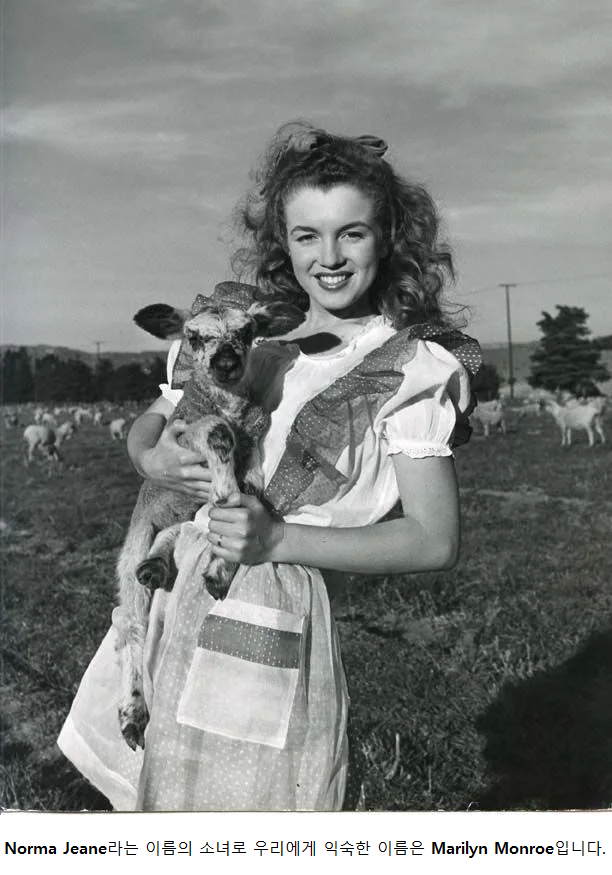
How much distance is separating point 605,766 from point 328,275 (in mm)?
1884

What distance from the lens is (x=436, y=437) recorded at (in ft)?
6.03

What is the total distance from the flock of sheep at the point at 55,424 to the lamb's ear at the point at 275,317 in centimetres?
299

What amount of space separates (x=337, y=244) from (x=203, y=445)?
0.51 m

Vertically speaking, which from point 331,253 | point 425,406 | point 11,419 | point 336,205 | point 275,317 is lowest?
point 425,406

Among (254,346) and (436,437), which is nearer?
(436,437)

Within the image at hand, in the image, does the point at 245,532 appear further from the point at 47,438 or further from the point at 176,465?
the point at 47,438

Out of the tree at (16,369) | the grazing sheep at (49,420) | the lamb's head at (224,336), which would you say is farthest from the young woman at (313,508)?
the grazing sheep at (49,420)

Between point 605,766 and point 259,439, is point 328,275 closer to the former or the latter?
point 259,439

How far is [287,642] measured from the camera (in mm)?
1912

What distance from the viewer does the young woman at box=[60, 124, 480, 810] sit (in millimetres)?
1852

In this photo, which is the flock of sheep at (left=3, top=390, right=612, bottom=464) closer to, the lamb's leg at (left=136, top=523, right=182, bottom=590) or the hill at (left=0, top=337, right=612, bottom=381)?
the hill at (left=0, top=337, right=612, bottom=381)
